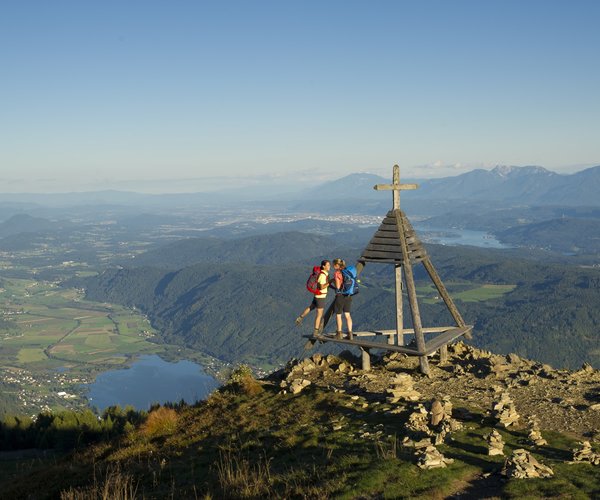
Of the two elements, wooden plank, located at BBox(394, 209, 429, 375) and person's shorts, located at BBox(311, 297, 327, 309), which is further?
person's shorts, located at BBox(311, 297, 327, 309)

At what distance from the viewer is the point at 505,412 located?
15695mm

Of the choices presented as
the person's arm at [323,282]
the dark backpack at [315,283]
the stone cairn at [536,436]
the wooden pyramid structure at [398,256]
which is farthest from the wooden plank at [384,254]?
the stone cairn at [536,436]

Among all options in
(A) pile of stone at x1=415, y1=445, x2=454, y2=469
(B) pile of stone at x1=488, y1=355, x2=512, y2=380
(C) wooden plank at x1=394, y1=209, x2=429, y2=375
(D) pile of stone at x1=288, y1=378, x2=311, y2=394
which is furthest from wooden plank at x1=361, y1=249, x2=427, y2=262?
(A) pile of stone at x1=415, y1=445, x2=454, y2=469

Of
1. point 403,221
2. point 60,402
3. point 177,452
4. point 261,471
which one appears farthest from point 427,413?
point 60,402

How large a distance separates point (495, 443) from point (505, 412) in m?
2.47

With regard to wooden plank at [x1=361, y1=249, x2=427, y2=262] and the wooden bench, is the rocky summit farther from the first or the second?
wooden plank at [x1=361, y1=249, x2=427, y2=262]

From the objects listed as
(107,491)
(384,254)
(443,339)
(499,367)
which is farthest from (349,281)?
(107,491)

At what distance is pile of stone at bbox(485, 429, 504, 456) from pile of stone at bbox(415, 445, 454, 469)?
111cm

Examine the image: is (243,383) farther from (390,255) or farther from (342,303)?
(390,255)

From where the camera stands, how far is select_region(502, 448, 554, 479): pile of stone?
1176cm

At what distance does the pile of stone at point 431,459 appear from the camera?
12613mm

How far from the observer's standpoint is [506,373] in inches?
824

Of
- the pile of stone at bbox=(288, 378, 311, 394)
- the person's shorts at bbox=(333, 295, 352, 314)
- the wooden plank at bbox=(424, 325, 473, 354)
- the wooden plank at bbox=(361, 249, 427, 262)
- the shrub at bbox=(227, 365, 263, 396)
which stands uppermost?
the wooden plank at bbox=(361, 249, 427, 262)

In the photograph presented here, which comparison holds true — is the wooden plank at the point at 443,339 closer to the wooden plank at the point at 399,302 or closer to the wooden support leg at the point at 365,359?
the wooden plank at the point at 399,302
